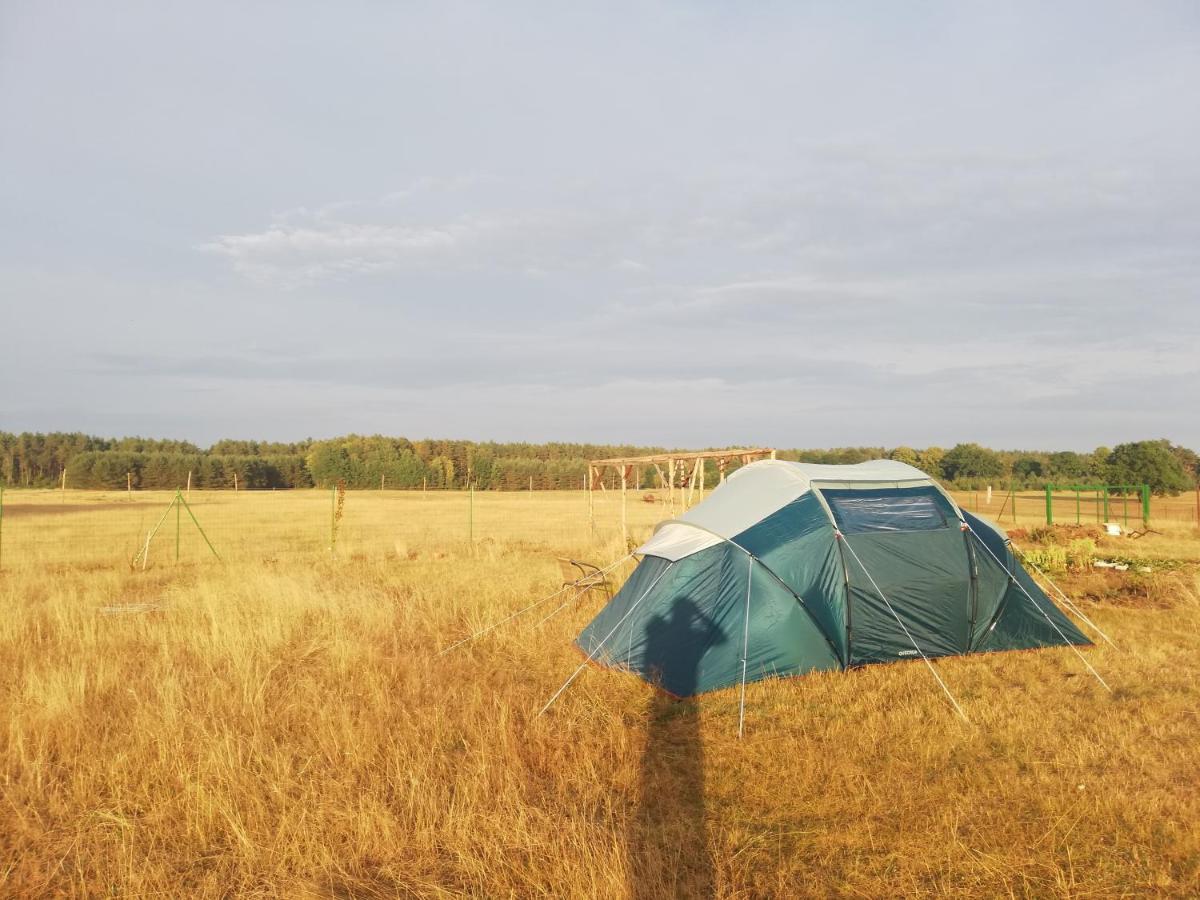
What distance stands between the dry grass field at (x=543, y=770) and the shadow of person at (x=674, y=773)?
0.02 meters

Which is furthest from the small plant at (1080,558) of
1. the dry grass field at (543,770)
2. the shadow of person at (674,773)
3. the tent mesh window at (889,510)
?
the shadow of person at (674,773)

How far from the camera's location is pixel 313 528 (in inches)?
1130

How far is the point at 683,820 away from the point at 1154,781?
2876 mm

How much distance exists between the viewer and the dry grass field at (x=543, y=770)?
3.74 meters

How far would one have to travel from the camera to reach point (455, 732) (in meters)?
5.49

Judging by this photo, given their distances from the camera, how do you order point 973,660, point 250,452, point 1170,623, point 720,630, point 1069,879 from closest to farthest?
point 1069,879 → point 720,630 → point 973,660 → point 1170,623 → point 250,452

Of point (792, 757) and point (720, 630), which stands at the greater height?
point (720, 630)

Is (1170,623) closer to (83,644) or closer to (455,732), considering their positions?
(455,732)

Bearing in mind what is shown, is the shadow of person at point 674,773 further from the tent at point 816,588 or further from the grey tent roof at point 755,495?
the grey tent roof at point 755,495

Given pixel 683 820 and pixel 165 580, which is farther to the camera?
pixel 165 580

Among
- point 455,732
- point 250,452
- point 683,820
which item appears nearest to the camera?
point 683,820

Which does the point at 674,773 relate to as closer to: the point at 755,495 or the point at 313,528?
the point at 755,495

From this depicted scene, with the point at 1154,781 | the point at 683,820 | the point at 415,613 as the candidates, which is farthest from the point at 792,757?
the point at 415,613

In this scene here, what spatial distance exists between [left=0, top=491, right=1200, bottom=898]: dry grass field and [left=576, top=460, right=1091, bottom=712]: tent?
268 millimetres
